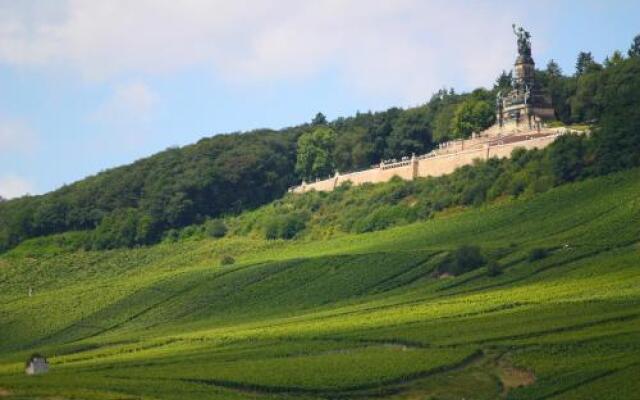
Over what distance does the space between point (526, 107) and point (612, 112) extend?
16.0 m

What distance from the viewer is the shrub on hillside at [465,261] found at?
115 metres

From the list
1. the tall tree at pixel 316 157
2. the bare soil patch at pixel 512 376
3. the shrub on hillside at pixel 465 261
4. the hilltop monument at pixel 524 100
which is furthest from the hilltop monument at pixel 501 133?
the bare soil patch at pixel 512 376

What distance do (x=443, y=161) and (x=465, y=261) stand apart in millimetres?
33808

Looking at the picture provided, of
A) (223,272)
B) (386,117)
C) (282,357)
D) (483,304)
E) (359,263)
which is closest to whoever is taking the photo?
(282,357)

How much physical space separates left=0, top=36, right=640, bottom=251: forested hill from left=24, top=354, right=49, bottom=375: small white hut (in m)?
71.2

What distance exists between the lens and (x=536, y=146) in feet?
457

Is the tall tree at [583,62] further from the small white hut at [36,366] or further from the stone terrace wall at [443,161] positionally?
the small white hut at [36,366]

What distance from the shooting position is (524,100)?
150375mm

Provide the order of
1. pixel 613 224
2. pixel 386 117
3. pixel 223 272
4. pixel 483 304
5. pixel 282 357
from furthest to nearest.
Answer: pixel 386 117 → pixel 223 272 → pixel 613 224 → pixel 483 304 → pixel 282 357

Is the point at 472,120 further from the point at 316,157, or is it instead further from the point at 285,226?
the point at 316,157

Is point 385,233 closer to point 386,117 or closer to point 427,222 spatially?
point 427,222

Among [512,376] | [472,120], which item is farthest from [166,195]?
[512,376]

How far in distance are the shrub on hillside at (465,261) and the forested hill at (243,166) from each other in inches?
1524

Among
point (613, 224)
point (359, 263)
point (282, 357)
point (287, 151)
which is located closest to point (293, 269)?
point (359, 263)
